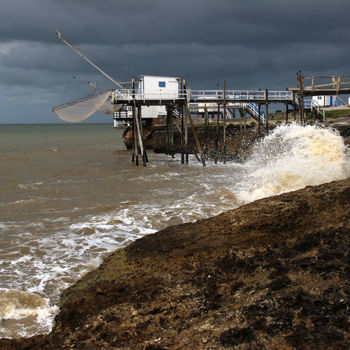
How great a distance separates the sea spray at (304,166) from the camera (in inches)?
531

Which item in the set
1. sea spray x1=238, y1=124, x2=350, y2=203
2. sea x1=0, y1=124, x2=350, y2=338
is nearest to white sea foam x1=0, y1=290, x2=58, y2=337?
sea x1=0, y1=124, x2=350, y2=338

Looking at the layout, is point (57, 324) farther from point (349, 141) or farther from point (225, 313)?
point (349, 141)

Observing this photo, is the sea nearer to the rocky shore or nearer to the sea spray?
the sea spray

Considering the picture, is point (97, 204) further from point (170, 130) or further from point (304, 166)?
point (170, 130)

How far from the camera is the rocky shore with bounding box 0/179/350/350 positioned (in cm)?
363

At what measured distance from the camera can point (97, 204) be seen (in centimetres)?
1327

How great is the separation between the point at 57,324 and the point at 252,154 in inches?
875

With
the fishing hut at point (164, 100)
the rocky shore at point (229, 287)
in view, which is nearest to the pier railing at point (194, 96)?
the fishing hut at point (164, 100)

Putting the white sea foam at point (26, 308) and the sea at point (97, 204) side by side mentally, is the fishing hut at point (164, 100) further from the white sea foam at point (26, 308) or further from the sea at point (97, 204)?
the white sea foam at point (26, 308)

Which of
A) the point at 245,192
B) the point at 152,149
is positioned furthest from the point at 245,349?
the point at 152,149

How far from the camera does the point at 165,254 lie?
19.7 ft

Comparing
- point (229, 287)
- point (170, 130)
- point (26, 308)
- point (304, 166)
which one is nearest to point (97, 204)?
point (26, 308)

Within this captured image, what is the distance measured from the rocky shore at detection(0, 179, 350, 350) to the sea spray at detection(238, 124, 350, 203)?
6575 mm

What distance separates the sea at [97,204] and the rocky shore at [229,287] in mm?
864
